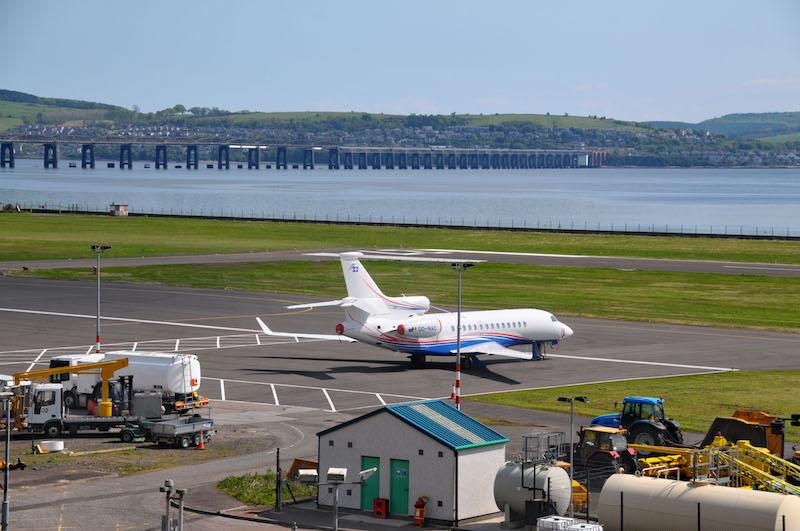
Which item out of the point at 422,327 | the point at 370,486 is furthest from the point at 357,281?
the point at 370,486

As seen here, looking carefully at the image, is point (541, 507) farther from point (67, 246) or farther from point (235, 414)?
point (67, 246)

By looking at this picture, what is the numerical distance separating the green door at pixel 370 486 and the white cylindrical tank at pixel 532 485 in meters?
5.61

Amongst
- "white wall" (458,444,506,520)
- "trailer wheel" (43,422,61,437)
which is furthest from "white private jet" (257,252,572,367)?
"white wall" (458,444,506,520)

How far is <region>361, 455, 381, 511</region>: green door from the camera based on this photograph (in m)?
53.1

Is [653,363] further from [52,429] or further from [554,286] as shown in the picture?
[554,286]

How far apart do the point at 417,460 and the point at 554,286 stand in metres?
90.3

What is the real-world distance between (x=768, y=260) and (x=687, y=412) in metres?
101

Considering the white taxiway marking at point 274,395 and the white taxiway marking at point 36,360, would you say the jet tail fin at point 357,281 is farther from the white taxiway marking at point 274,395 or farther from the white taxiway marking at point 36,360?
the white taxiway marking at point 36,360

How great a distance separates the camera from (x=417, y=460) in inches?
2053

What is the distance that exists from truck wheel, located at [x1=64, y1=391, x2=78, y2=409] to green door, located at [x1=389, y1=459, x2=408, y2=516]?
28050mm

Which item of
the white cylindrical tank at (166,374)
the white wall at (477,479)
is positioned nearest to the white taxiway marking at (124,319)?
the white cylindrical tank at (166,374)

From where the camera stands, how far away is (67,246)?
605ft

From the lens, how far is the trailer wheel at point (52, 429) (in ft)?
223

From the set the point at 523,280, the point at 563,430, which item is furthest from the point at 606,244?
the point at 563,430
